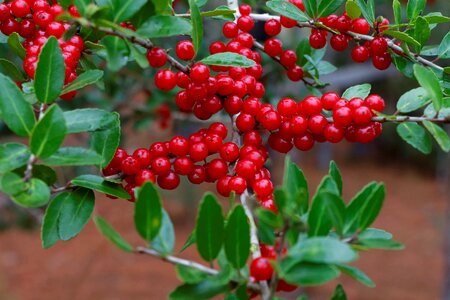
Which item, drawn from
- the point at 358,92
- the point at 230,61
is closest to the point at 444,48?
the point at 358,92

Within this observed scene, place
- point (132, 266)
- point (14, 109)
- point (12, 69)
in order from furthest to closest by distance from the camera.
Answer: point (132, 266) → point (12, 69) → point (14, 109)

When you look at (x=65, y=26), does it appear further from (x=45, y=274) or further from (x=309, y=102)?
Result: (x=45, y=274)

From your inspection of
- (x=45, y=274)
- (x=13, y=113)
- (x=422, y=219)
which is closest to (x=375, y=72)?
(x=422, y=219)

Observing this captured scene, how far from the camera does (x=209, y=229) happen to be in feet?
1.95

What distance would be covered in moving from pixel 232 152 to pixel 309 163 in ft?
21.2

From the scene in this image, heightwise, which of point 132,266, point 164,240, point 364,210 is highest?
point 364,210

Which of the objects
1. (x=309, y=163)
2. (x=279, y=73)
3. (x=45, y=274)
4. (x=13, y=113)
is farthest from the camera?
(x=309, y=163)

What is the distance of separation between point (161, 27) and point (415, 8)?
467 millimetres

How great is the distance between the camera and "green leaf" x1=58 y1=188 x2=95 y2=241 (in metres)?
0.75

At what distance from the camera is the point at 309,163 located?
718cm

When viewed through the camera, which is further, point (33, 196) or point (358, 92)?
point (358, 92)

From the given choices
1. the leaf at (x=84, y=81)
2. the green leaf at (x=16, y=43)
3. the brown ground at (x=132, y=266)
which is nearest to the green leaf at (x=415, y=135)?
the leaf at (x=84, y=81)

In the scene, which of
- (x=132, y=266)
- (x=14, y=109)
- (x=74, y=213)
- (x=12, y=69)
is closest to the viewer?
(x=14, y=109)

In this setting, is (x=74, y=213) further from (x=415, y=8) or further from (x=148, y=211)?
(x=415, y=8)
